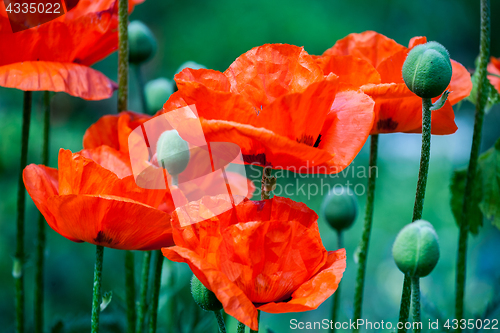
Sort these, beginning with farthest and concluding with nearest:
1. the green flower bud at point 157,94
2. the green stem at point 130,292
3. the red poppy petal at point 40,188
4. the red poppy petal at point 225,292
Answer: the green flower bud at point 157,94, the green stem at point 130,292, the red poppy petal at point 40,188, the red poppy petal at point 225,292

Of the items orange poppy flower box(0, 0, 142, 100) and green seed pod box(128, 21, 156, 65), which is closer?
orange poppy flower box(0, 0, 142, 100)

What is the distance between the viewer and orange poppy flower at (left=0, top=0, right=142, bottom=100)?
1.44ft

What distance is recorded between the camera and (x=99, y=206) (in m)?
0.37

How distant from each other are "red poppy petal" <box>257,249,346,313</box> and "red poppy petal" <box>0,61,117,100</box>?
0.26 meters

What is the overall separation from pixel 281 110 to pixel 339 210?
0.90ft

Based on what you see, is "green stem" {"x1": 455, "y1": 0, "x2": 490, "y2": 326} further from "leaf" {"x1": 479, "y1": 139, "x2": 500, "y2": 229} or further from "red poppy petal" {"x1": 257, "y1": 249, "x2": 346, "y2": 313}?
"red poppy petal" {"x1": 257, "y1": 249, "x2": 346, "y2": 313}

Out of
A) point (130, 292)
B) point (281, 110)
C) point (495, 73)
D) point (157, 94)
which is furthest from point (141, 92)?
point (495, 73)

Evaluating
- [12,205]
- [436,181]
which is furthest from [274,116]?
[436,181]

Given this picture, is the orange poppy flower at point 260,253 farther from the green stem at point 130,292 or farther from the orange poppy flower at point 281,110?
the green stem at point 130,292

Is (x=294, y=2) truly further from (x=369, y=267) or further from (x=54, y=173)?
(x=54, y=173)

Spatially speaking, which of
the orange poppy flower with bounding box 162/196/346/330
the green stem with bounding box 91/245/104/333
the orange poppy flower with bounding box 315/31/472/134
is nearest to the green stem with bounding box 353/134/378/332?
the orange poppy flower with bounding box 315/31/472/134

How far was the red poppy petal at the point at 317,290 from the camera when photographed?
12.0 inches

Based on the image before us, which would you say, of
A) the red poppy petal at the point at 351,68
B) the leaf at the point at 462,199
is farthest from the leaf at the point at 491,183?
the red poppy petal at the point at 351,68

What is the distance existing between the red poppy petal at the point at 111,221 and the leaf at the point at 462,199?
36 cm
